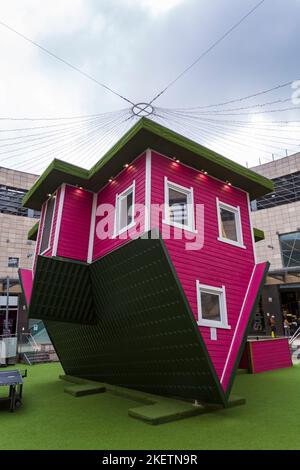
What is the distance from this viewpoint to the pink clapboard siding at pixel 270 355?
15344 millimetres

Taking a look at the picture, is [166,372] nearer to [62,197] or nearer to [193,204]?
[193,204]

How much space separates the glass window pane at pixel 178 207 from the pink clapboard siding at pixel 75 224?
10.3 feet

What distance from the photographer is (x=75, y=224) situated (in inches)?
393

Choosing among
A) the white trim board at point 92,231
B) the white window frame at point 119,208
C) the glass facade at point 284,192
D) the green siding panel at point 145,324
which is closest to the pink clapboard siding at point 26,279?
the green siding panel at point 145,324

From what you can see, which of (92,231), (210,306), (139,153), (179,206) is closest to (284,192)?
(179,206)

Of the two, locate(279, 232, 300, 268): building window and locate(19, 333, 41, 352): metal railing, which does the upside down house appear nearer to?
locate(19, 333, 41, 352): metal railing

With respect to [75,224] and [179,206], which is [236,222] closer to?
[179,206]

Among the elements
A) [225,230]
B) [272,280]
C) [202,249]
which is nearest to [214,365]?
[202,249]

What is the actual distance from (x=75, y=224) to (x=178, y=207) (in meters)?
3.37

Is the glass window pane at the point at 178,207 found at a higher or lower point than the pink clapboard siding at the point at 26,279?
higher

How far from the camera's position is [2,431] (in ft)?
21.7

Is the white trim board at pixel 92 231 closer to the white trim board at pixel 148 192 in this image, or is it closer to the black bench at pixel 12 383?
the white trim board at pixel 148 192

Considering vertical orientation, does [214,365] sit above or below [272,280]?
below

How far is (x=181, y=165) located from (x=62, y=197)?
3.82 meters
